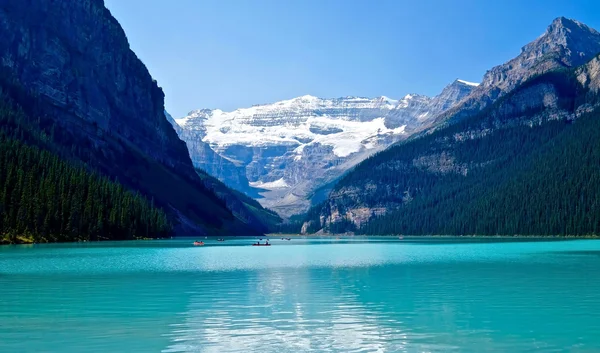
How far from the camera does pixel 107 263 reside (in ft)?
300

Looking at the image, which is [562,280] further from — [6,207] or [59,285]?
[6,207]

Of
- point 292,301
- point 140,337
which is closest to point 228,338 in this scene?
point 140,337

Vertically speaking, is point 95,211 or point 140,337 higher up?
point 95,211

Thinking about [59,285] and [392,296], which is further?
[59,285]

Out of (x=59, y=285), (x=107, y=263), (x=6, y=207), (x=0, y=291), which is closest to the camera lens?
(x=0, y=291)

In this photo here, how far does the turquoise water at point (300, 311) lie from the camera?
32.5m

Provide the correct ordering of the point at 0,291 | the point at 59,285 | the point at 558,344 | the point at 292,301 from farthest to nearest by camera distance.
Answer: the point at 59,285
the point at 0,291
the point at 292,301
the point at 558,344

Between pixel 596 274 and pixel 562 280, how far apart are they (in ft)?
27.5

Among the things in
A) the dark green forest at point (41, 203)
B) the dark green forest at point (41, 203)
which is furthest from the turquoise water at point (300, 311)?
the dark green forest at point (41, 203)

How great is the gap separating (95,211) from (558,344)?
18227cm

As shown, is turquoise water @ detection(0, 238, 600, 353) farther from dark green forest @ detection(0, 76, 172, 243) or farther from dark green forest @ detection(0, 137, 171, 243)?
dark green forest @ detection(0, 137, 171, 243)

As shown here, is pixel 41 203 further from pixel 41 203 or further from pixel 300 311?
pixel 300 311

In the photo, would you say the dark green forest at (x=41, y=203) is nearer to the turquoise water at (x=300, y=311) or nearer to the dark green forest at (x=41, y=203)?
the dark green forest at (x=41, y=203)

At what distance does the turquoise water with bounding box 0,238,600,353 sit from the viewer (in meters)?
32.5
